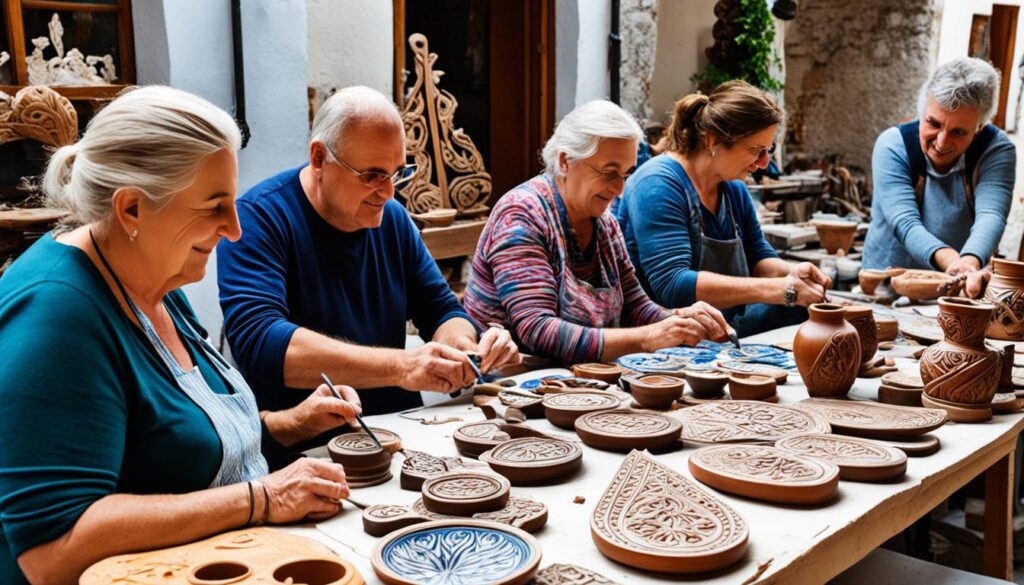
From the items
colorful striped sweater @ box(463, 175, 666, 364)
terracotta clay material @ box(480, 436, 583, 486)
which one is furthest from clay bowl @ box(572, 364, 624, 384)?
terracotta clay material @ box(480, 436, 583, 486)

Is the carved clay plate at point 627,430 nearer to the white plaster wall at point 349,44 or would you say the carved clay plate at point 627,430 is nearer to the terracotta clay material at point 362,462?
the terracotta clay material at point 362,462

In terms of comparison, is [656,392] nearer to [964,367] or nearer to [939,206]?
[964,367]

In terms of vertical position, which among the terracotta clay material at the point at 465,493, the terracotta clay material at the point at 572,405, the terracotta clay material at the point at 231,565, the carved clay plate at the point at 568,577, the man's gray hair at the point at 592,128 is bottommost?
the terracotta clay material at the point at 572,405

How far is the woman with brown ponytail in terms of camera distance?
3693mm

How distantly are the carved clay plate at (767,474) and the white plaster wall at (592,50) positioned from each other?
4.75 metres

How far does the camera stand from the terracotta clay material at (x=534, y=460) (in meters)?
1.97

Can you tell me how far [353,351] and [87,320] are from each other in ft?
3.39

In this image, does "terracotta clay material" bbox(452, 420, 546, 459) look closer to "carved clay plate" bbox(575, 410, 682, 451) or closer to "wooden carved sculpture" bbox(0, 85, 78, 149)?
"carved clay plate" bbox(575, 410, 682, 451)

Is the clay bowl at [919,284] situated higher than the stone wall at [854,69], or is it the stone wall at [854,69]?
the stone wall at [854,69]

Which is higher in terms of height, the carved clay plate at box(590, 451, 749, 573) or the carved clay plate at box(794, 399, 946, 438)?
the carved clay plate at box(590, 451, 749, 573)

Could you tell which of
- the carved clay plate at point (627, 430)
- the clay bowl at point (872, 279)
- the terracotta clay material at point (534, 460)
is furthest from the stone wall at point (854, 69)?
the terracotta clay material at point (534, 460)

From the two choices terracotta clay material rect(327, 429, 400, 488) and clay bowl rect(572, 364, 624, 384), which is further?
clay bowl rect(572, 364, 624, 384)

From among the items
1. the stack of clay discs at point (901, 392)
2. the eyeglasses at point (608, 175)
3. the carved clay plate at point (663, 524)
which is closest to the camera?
the carved clay plate at point (663, 524)

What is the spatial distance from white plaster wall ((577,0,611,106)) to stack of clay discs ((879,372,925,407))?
4170 mm
